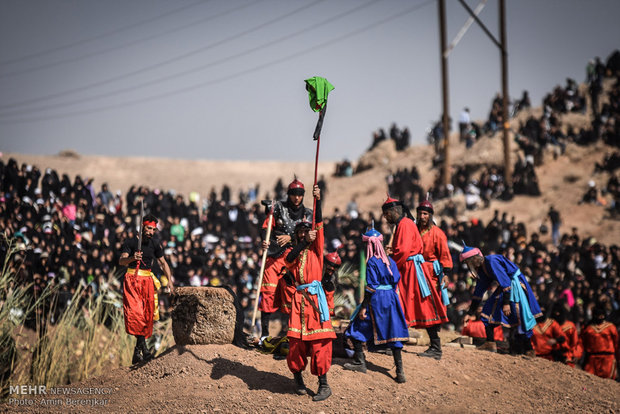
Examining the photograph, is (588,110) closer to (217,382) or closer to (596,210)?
(596,210)

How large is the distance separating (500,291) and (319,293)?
11.3 feet

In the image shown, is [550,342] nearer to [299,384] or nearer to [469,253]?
[469,253]

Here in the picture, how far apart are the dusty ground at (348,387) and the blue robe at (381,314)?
1.59ft

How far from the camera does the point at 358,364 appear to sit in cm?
816

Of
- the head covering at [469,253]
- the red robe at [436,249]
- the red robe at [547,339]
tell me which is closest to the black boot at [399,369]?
the red robe at [436,249]

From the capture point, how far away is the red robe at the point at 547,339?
443 inches

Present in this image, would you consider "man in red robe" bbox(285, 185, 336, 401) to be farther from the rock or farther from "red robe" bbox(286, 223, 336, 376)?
the rock

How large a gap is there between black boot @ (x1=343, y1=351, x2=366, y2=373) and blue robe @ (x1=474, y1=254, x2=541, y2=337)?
2.35m

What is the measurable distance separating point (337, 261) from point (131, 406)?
284 cm

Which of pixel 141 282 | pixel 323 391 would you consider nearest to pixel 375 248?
pixel 323 391

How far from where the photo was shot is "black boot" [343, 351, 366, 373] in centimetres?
809

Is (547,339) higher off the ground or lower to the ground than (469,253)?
lower

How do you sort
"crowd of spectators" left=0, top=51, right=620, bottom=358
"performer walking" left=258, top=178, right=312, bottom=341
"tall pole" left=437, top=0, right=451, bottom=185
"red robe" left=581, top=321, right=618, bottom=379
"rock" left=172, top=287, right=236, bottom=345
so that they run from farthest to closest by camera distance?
"tall pole" left=437, top=0, right=451, bottom=185 → "crowd of spectators" left=0, top=51, right=620, bottom=358 → "red robe" left=581, top=321, right=618, bottom=379 → "performer walking" left=258, top=178, right=312, bottom=341 → "rock" left=172, top=287, right=236, bottom=345

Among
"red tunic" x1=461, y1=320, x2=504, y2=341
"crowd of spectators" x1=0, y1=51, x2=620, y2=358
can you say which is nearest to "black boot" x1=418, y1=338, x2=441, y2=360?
"red tunic" x1=461, y1=320, x2=504, y2=341
